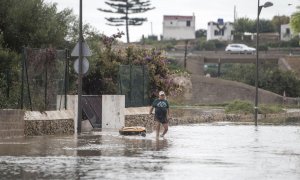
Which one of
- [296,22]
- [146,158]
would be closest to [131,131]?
[146,158]

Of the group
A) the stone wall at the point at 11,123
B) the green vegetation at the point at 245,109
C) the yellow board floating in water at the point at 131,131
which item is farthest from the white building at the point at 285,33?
the stone wall at the point at 11,123

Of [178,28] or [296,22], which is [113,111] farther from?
[178,28]

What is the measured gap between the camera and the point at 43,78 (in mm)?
31406

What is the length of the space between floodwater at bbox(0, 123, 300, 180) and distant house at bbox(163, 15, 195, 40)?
15802 cm

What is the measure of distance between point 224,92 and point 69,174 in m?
68.9

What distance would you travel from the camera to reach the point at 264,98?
83.3 metres

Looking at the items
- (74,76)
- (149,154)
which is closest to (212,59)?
(74,76)

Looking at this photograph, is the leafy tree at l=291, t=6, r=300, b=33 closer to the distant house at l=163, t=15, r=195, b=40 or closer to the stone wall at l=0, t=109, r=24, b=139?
the stone wall at l=0, t=109, r=24, b=139

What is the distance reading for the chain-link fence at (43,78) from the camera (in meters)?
30.3

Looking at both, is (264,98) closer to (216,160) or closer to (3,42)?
(3,42)

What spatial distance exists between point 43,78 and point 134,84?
29.3ft

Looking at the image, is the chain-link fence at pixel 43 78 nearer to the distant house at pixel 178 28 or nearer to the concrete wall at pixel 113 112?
the concrete wall at pixel 113 112

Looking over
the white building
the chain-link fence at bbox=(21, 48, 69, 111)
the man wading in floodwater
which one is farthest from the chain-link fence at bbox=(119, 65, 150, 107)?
the white building

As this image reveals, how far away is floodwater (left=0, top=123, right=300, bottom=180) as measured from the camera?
17.4 metres
